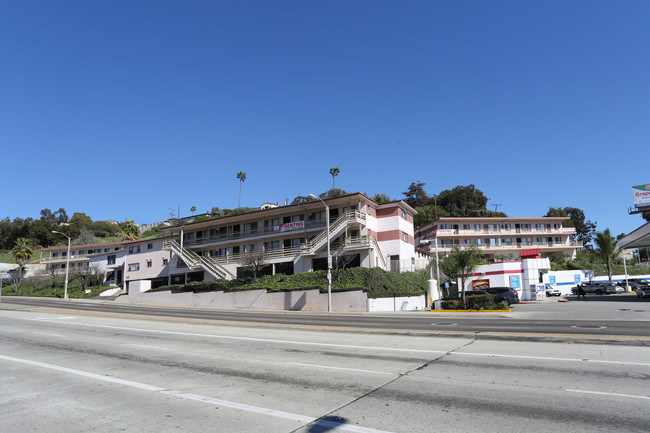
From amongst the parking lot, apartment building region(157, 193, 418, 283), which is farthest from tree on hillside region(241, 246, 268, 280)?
the parking lot

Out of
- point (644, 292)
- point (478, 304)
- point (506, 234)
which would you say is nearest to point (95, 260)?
point (478, 304)

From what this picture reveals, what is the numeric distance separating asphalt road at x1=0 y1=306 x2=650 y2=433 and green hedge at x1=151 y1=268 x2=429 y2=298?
72.2 feet

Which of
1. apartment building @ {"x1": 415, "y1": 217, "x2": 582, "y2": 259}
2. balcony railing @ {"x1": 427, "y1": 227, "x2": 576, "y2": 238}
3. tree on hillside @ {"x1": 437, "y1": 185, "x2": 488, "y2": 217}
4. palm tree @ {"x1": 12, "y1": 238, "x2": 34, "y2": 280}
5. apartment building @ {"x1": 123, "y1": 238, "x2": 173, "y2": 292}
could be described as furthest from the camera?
tree on hillside @ {"x1": 437, "y1": 185, "x2": 488, "y2": 217}

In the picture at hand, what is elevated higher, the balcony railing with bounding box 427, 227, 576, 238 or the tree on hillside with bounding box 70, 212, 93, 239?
the tree on hillside with bounding box 70, 212, 93, 239

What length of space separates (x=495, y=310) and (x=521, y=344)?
18.3 meters

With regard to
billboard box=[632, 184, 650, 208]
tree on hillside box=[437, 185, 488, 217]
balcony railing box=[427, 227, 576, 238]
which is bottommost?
balcony railing box=[427, 227, 576, 238]

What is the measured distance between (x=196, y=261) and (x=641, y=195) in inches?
2654

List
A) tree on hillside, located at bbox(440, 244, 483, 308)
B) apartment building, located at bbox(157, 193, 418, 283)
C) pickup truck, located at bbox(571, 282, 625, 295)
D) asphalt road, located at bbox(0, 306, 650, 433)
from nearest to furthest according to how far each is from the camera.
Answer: asphalt road, located at bbox(0, 306, 650, 433)
tree on hillside, located at bbox(440, 244, 483, 308)
apartment building, located at bbox(157, 193, 418, 283)
pickup truck, located at bbox(571, 282, 625, 295)

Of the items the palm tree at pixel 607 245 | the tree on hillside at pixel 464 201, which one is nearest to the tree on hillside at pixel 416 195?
the tree on hillside at pixel 464 201

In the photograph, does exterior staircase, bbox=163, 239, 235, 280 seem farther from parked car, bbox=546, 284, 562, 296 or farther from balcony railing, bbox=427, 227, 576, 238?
parked car, bbox=546, 284, 562, 296

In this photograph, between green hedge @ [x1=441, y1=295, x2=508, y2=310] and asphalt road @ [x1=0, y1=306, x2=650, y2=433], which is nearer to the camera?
asphalt road @ [x1=0, y1=306, x2=650, y2=433]

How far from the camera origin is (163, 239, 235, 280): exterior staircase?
4772 centimetres

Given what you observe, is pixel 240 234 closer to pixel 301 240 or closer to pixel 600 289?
pixel 301 240

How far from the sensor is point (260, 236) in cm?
4847
